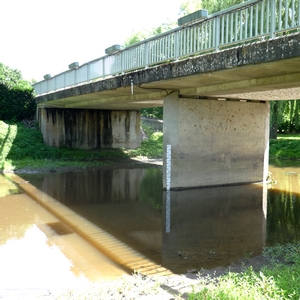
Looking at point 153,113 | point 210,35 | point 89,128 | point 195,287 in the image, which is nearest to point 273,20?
point 210,35

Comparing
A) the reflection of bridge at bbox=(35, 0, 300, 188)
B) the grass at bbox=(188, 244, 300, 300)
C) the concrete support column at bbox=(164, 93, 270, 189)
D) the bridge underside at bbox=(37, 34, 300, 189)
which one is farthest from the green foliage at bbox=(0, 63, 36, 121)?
the grass at bbox=(188, 244, 300, 300)

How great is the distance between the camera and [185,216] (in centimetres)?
1040

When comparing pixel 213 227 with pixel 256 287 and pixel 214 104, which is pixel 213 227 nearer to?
pixel 256 287

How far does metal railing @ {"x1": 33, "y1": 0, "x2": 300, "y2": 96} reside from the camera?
7352 millimetres

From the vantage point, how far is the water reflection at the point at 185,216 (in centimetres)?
752

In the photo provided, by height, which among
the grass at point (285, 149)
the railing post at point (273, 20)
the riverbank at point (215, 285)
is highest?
the railing post at point (273, 20)

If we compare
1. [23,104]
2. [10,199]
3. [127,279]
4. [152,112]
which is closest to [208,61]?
[127,279]

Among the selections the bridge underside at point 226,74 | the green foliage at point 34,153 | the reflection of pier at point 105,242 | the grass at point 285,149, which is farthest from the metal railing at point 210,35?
the grass at point 285,149

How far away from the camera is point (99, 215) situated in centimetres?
1047

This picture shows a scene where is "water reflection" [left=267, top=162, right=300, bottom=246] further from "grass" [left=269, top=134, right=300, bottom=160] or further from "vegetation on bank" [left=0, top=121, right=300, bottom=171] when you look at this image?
"vegetation on bank" [left=0, top=121, right=300, bottom=171]

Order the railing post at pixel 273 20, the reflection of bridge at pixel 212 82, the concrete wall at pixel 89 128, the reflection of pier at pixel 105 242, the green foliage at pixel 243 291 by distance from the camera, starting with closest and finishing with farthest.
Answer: the green foliage at pixel 243 291 → the reflection of pier at pixel 105 242 → the railing post at pixel 273 20 → the reflection of bridge at pixel 212 82 → the concrete wall at pixel 89 128

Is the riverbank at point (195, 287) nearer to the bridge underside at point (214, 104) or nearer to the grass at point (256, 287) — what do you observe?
the grass at point (256, 287)

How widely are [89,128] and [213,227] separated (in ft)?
56.5

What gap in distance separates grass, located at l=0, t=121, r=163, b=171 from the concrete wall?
2.27ft
